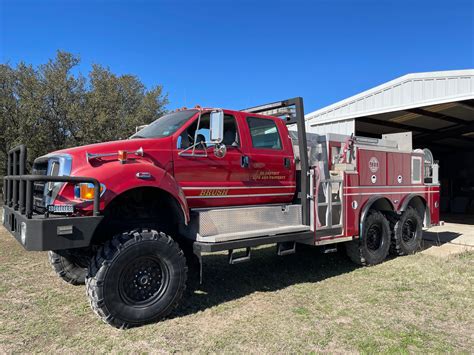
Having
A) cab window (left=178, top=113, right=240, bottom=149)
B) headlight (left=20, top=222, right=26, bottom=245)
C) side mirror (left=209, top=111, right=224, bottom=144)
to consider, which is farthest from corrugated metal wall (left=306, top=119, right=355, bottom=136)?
headlight (left=20, top=222, right=26, bottom=245)

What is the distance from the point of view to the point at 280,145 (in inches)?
231

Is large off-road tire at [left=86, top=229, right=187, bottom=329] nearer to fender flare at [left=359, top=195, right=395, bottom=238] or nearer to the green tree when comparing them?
fender flare at [left=359, top=195, right=395, bottom=238]

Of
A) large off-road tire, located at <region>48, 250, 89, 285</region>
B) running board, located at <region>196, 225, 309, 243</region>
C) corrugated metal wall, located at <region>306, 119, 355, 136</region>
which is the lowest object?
large off-road tire, located at <region>48, 250, 89, 285</region>

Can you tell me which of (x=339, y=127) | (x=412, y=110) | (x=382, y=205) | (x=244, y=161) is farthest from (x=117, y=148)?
(x=412, y=110)

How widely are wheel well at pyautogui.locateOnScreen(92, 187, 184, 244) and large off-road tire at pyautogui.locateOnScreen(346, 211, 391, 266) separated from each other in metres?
3.42

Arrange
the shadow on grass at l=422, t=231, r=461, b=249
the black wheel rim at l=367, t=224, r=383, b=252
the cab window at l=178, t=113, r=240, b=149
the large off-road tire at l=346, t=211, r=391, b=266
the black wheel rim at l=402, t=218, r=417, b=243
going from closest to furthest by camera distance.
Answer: the cab window at l=178, t=113, r=240, b=149 < the large off-road tire at l=346, t=211, r=391, b=266 < the black wheel rim at l=367, t=224, r=383, b=252 < the black wheel rim at l=402, t=218, r=417, b=243 < the shadow on grass at l=422, t=231, r=461, b=249

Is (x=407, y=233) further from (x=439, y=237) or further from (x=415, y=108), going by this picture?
(x=415, y=108)

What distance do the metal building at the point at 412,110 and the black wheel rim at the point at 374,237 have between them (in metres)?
4.55

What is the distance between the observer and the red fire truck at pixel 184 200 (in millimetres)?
4008

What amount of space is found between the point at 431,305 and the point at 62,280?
16.9 feet

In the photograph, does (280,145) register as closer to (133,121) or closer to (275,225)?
(275,225)

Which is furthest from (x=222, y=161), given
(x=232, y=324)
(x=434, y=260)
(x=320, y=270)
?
(x=434, y=260)

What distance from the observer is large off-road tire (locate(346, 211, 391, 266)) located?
6.82 meters

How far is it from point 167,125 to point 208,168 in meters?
0.80
